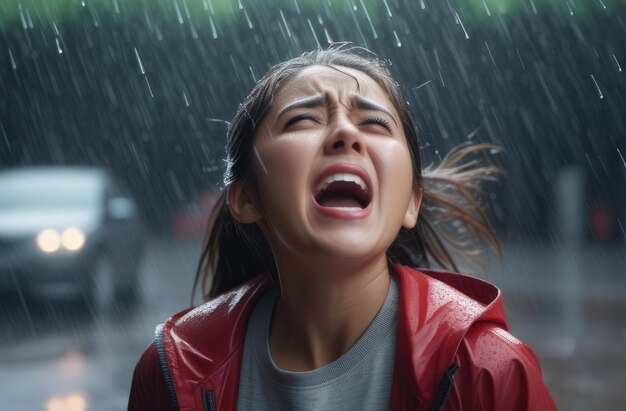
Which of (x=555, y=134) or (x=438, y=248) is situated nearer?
(x=438, y=248)

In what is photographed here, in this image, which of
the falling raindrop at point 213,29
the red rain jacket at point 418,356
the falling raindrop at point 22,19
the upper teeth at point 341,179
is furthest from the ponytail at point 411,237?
the falling raindrop at point 22,19

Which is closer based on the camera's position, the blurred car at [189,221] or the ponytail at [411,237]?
the ponytail at [411,237]

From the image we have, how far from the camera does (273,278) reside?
2.62 metres

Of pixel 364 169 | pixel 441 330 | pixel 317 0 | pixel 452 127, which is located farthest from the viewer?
pixel 452 127

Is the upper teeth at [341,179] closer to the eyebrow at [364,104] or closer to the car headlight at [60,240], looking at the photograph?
the eyebrow at [364,104]

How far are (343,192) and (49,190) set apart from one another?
8.05 m

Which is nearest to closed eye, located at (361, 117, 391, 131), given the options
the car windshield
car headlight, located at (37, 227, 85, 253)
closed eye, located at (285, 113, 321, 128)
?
closed eye, located at (285, 113, 321, 128)

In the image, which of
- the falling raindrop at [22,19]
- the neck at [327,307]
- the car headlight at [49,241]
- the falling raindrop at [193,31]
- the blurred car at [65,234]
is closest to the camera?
the neck at [327,307]

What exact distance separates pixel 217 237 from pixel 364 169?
725 millimetres

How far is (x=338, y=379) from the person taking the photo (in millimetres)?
2188

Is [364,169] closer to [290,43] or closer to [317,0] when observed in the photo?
[317,0]

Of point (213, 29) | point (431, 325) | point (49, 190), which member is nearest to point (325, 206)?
point (431, 325)

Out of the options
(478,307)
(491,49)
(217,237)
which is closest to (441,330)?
(478,307)

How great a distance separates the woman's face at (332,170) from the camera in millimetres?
2145
